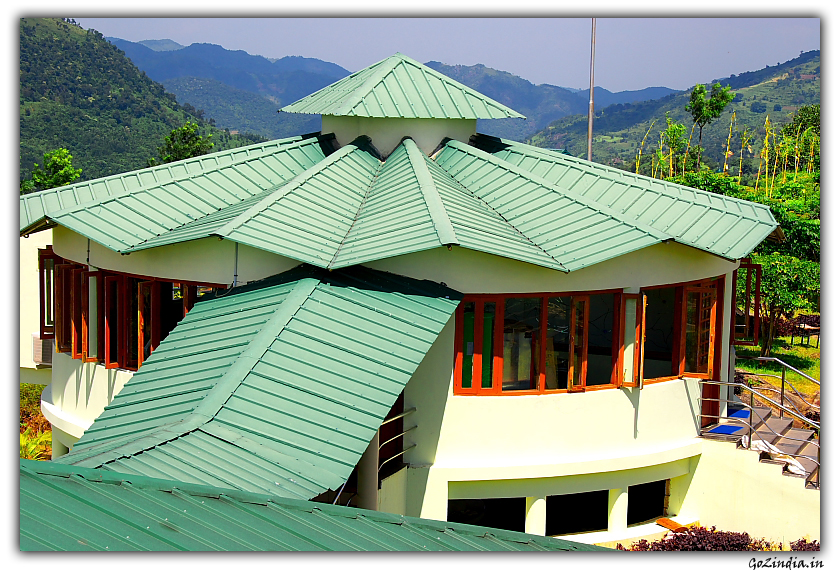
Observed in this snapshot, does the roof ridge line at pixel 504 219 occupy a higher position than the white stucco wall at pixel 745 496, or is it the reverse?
the roof ridge line at pixel 504 219

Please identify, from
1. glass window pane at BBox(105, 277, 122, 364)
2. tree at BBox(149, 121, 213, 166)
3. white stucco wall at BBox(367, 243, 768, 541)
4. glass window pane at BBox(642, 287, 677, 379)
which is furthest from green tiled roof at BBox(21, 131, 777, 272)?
tree at BBox(149, 121, 213, 166)

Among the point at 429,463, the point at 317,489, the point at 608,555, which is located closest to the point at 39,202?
the point at 429,463

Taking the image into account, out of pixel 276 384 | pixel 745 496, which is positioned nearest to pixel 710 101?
pixel 745 496

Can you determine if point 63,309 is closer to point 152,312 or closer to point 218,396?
point 152,312

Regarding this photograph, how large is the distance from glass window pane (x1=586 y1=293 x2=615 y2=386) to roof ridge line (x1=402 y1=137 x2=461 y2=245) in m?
5.02

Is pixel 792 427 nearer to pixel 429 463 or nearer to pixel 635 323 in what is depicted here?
pixel 635 323

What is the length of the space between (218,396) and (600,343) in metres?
11.3

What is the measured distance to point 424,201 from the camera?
582 inches

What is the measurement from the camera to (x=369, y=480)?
13.1 metres

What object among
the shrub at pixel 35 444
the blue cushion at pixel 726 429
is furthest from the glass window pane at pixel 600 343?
the shrub at pixel 35 444

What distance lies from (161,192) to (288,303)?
514 cm

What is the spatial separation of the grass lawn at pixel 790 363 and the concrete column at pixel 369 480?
14.6 m

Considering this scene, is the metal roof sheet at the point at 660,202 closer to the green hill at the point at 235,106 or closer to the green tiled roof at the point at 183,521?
the green tiled roof at the point at 183,521

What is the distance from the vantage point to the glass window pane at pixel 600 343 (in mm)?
19797
